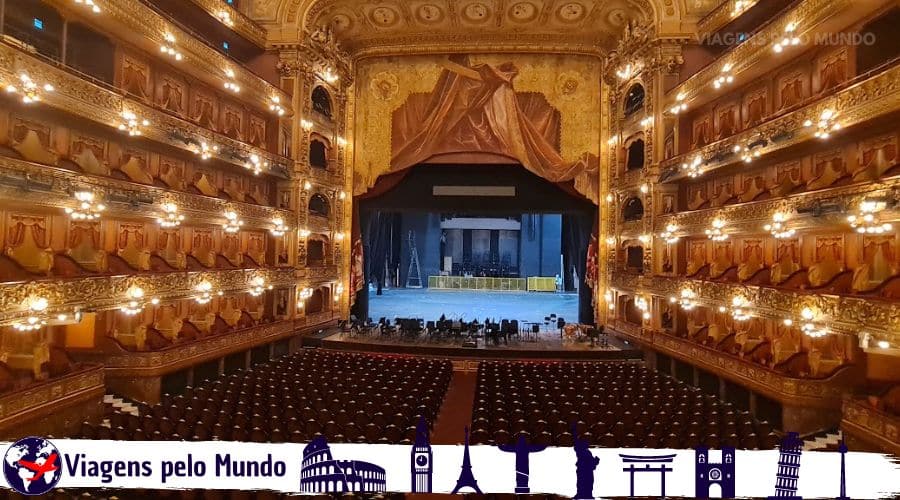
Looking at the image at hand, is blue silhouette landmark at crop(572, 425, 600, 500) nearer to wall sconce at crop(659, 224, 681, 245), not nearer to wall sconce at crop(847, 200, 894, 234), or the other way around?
wall sconce at crop(847, 200, 894, 234)

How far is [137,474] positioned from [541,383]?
381 inches

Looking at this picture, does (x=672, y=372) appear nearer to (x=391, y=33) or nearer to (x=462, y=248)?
(x=391, y=33)

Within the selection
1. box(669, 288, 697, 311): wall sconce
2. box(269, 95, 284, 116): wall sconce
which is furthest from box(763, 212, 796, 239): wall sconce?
box(269, 95, 284, 116): wall sconce

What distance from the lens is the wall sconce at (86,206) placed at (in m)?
12.2

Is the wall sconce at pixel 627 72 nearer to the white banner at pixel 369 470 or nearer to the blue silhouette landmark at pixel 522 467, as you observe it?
the white banner at pixel 369 470

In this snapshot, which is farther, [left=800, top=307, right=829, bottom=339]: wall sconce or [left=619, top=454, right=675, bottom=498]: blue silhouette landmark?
[left=800, top=307, right=829, bottom=339]: wall sconce

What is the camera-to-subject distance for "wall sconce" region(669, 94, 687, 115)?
18062 mm

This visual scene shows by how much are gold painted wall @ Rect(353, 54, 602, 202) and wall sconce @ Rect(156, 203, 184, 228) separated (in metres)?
9.82

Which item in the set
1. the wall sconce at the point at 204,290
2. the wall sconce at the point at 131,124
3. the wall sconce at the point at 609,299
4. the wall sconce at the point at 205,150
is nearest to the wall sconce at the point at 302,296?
the wall sconce at the point at 204,290

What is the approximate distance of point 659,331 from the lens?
744 inches

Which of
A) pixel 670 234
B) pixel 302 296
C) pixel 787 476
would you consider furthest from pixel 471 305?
pixel 787 476

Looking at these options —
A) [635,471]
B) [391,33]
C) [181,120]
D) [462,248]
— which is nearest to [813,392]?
[635,471]

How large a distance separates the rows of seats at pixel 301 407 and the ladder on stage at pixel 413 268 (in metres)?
24.9

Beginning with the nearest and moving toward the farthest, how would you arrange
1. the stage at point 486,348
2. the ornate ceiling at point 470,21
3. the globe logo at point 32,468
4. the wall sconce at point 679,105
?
the globe logo at point 32,468 → the wall sconce at point 679,105 → the stage at point 486,348 → the ornate ceiling at point 470,21
